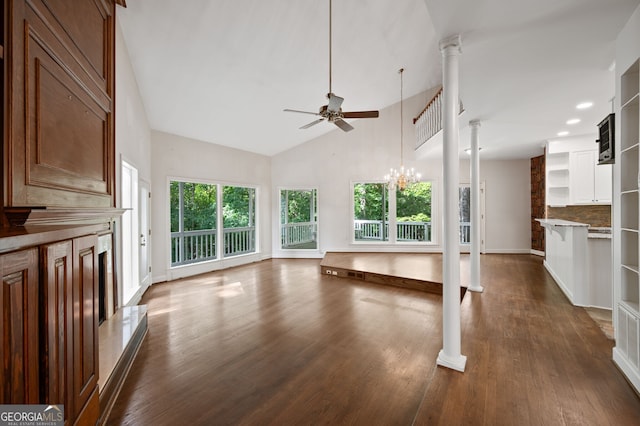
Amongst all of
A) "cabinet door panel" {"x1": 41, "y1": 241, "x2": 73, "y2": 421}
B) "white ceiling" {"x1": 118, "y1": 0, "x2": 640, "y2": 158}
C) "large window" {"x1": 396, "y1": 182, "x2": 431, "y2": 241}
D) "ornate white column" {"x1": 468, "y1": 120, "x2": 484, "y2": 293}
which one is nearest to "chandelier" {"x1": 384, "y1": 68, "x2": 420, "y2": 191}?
"large window" {"x1": 396, "y1": 182, "x2": 431, "y2": 241}

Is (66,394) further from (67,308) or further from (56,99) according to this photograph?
(56,99)

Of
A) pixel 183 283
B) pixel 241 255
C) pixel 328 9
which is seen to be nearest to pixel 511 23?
pixel 328 9

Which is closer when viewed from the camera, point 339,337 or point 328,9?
point 339,337

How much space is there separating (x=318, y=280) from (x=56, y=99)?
15.9ft

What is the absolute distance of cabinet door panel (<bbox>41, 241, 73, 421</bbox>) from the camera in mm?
1149

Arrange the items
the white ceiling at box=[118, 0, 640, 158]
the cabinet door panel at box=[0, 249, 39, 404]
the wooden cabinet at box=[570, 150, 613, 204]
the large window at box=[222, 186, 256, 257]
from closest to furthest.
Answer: the cabinet door panel at box=[0, 249, 39, 404], the white ceiling at box=[118, 0, 640, 158], the wooden cabinet at box=[570, 150, 613, 204], the large window at box=[222, 186, 256, 257]

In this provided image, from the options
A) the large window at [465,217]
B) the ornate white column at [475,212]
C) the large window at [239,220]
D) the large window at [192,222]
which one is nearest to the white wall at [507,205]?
the large window at [465,217]

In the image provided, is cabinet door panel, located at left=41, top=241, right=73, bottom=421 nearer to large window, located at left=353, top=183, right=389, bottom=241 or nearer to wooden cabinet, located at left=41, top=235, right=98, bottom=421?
wooden cabinet, located at left=41, top=235, right=98, bottom=421

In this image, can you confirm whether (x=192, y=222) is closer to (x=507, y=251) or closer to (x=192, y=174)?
(x=192, y=174)

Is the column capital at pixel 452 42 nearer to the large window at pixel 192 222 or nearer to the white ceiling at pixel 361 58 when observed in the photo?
the white ceiling at pixel 361 58

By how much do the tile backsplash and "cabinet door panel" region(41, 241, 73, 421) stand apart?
27.2 ft

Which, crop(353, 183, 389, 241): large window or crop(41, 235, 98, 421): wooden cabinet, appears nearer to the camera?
crop(41, 235, 98, 421): wooden cabinet

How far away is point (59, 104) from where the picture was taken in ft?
5.05

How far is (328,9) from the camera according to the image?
3777mm
